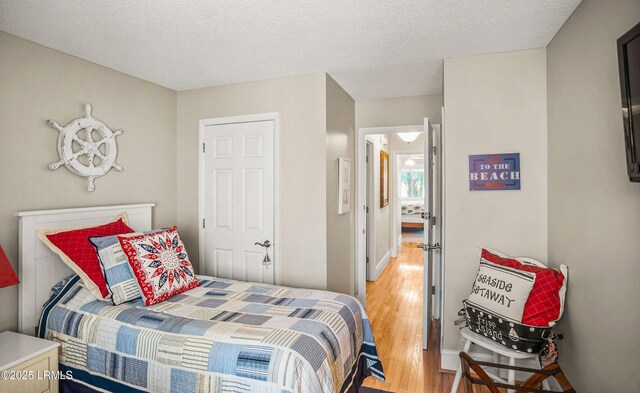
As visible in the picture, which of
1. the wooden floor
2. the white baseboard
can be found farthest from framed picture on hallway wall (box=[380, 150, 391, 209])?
the wooden floor

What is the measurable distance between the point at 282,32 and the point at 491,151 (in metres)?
1.81

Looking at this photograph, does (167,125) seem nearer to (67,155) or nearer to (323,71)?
(67,155)

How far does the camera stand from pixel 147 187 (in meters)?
3.27

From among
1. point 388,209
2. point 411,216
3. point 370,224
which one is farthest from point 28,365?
point 411,216

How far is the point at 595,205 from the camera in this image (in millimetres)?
1801

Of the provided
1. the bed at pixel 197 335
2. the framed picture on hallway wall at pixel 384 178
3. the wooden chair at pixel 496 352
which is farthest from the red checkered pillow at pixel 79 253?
the framed picture on hallway wall at pixel 384 178

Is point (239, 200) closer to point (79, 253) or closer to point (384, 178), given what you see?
point (79, 253)

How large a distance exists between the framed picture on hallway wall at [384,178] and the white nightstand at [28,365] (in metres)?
4.72

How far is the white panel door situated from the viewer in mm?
3229

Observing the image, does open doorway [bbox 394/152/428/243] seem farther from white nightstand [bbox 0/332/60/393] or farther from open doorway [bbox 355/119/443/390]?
white nightstand [bbox 0/332/60/393]

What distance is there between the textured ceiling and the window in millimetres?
7850

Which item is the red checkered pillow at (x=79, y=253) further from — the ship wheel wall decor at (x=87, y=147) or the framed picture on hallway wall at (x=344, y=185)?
the framed picture on hallway wall at (x=344, y=185)

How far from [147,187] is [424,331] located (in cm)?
295

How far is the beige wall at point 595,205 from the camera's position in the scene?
1540 millimetres
